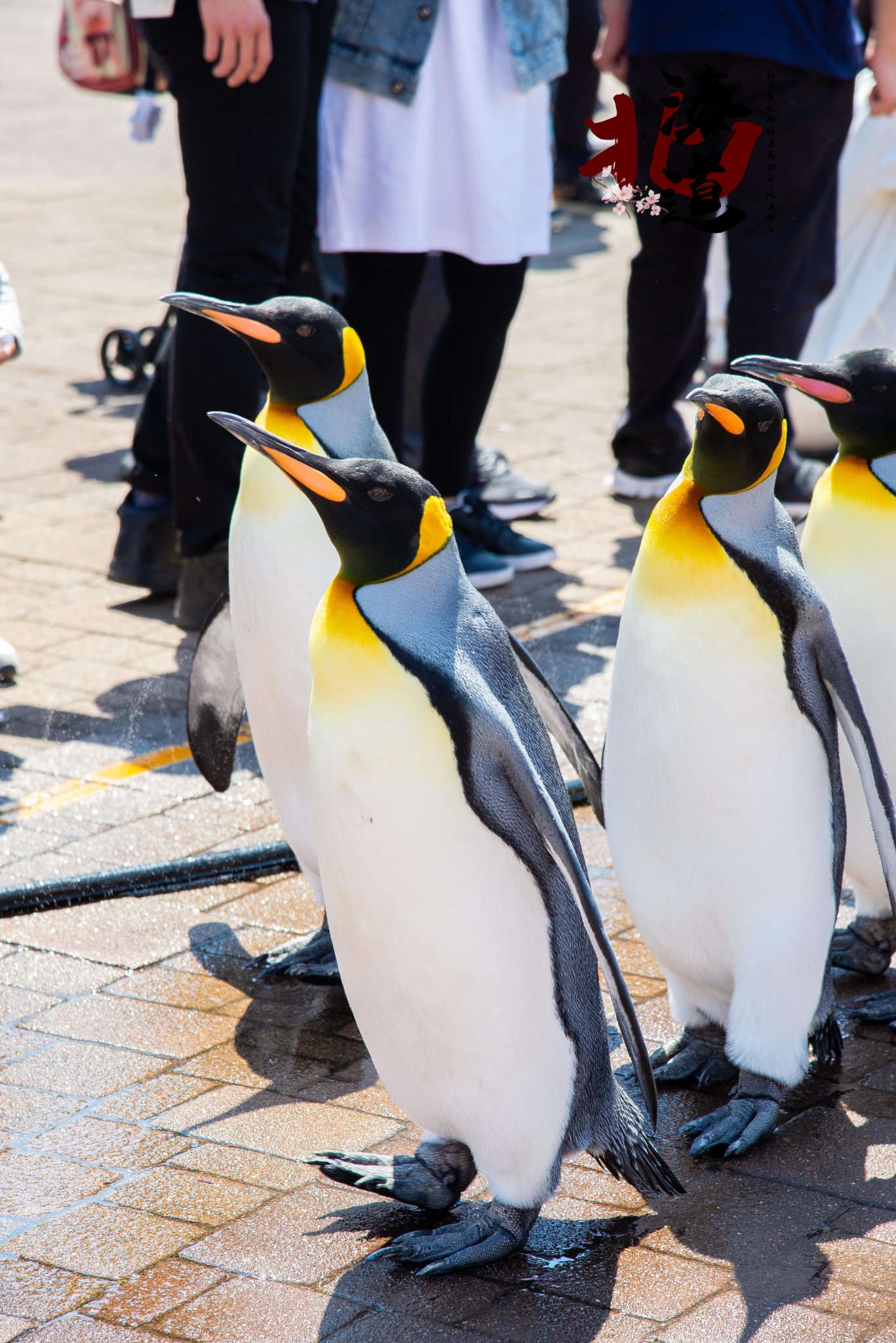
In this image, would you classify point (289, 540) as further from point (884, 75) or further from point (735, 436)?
point (884, 75)

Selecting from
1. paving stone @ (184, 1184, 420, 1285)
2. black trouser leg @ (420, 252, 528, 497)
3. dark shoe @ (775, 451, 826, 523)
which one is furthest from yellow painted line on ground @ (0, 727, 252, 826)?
dark shoe @ (775, 451, 826, 523)

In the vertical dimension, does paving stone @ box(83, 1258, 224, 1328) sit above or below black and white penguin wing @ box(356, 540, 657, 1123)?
below

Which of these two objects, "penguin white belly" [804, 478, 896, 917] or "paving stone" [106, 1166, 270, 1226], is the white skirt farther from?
"paving stone" [106, 1166, 270, 1226]

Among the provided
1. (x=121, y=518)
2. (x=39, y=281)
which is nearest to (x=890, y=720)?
(x=121, y=518)

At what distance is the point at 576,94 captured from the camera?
9500 millimetres

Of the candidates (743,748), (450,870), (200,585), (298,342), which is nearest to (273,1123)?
(450,870)

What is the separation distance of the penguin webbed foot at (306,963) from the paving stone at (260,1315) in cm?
76

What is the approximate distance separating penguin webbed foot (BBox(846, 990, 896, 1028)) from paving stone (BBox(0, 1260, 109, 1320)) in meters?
1.21

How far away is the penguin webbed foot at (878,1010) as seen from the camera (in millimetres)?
2486

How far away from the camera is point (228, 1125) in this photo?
86.6 inches

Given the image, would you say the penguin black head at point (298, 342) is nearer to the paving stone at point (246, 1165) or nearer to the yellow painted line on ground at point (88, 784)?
the yellow painted line on ground at point (88, 784)

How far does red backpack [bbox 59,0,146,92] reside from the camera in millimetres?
4840

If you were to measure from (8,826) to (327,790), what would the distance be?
1.41 metres

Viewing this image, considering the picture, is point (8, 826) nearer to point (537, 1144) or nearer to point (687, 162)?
point (537, 1144)
